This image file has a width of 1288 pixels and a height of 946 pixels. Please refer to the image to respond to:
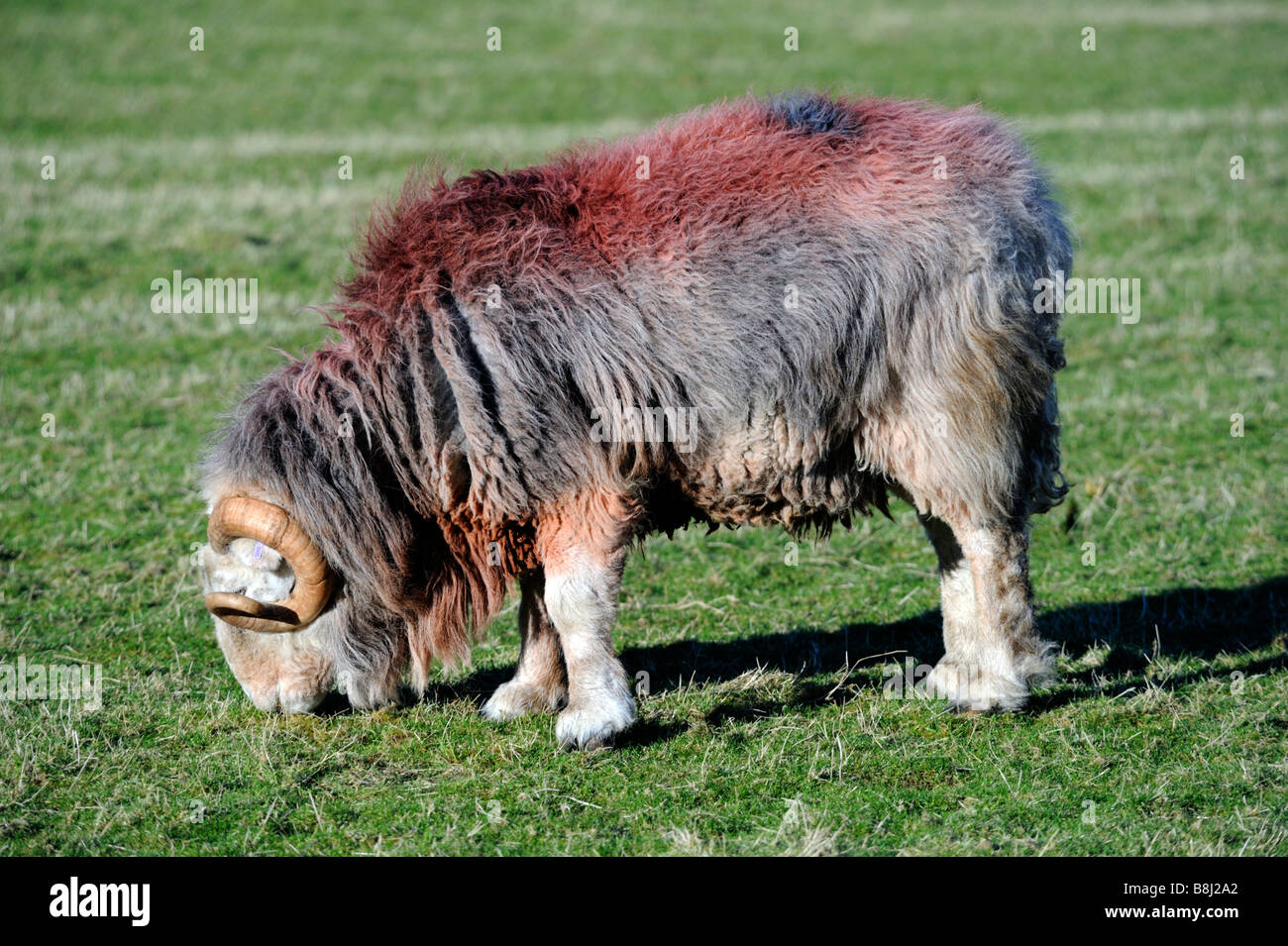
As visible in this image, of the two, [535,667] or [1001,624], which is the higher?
[1001,624]

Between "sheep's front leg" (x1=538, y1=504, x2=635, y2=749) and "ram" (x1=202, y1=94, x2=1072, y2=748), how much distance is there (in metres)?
0.01

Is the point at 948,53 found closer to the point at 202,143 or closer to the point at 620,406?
the point at 202,143

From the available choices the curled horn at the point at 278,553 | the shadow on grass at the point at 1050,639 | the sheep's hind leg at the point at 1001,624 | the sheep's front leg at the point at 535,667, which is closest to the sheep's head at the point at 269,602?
the curled horn at the point at 278,553

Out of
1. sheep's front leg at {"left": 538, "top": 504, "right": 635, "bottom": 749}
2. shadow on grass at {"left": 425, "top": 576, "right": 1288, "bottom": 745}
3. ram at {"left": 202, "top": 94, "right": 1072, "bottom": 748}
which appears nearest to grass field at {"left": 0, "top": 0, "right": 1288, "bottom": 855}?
shadow on grass at {"left": 425, "top": 576, "right": 1288, "bottom": 745}

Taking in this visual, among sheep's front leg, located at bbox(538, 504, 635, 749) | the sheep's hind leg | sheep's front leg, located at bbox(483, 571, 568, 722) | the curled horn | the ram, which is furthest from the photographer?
sheep's front leg, located at bbox(483, 571, 568, 722)

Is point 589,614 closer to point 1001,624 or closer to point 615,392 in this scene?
point 615,392

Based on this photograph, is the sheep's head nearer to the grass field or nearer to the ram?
the ram

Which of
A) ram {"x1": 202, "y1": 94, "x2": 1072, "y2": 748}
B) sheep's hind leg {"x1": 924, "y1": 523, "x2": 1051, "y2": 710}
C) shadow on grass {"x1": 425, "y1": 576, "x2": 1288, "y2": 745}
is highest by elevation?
ram {"x1": 202, "y1": 94, "x2": 1072, "y2": 748}

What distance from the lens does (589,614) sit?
650cm

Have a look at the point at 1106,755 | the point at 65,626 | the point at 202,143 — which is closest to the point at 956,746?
the point at 1106,755

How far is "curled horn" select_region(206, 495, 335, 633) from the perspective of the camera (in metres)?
6.23

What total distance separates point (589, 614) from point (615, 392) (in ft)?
3.45

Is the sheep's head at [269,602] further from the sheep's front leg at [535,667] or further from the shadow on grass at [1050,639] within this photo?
the sheep's front leg at [535,667]

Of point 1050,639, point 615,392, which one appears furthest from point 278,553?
point 1050,639
